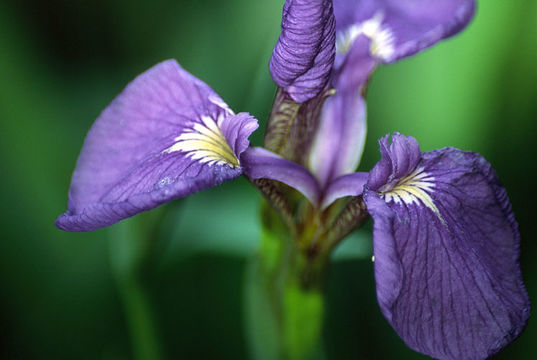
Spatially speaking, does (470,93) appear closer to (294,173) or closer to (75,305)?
(294,173)

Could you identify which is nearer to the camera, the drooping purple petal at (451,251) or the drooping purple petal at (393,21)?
the drooping purple petal at (451,251)

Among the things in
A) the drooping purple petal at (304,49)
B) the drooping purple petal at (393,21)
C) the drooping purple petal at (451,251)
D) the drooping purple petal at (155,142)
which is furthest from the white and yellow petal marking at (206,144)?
the drooping purple petal at (393,21)

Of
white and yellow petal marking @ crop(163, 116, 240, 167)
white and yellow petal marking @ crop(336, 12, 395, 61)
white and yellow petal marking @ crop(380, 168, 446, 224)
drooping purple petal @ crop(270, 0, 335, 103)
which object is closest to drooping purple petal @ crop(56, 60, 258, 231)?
white and yellow petal marking @ crop(163, 116, 240, 167)

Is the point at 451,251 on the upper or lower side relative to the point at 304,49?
lower

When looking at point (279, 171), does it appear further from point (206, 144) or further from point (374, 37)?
Answer: point (374, 37)

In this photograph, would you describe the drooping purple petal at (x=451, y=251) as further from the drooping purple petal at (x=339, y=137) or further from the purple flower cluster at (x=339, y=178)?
the drooping purple petal at (x=339, y=137)

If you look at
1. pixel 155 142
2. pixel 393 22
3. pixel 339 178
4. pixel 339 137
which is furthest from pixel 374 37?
pixel 155 142

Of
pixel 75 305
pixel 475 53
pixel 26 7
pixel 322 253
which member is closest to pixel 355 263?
pixel 322 253
